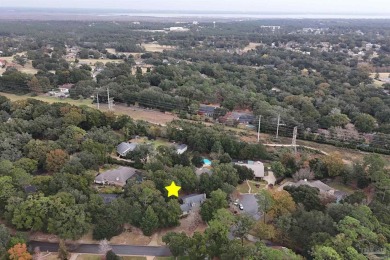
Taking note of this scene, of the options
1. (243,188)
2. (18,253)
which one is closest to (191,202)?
(243,188)

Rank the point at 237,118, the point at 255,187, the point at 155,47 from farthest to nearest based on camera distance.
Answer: the point at 155,47
the point at 237,118
the point at 255,187

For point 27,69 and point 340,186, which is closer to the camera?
point 340,186

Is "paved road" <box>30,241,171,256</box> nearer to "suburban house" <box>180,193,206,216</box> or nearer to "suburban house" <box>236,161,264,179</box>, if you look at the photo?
"suburban house" <box>180,193,206,216</box>

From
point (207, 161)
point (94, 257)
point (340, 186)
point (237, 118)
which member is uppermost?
point (237, 118)

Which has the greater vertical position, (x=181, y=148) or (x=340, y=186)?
(x=181, y=148)

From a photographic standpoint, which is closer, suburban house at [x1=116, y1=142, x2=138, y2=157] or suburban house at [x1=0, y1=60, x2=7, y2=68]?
suburban house at [x1=116, y1=142, x2=138, y2=157]

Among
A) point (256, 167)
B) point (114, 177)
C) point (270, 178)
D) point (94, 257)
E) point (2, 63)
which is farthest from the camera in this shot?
point (2, 63)

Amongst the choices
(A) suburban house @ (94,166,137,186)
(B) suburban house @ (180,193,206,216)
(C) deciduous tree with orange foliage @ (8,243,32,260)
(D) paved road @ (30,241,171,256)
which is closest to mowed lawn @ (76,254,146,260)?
(D) paved road @ (30,241,171,256)

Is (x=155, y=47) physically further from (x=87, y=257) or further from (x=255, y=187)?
(x=87, y=257)
